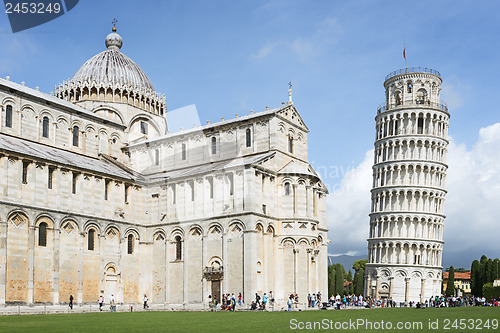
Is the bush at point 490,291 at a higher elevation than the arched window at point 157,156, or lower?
lower

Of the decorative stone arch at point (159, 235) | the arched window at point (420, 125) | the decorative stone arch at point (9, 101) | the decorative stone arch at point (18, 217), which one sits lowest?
the decorative stone arch at point (159, 235)

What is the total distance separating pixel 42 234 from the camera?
141 feet

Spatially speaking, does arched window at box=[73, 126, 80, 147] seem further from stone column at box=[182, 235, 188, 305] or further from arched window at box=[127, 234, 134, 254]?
stone column at box=[182, 235, 188, 305]

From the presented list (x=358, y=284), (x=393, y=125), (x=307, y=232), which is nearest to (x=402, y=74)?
(x=393, y=125)

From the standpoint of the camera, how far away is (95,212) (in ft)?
155

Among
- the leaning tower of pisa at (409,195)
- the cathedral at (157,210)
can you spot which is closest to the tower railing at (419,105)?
the leaning tower of pisa at (409,195)

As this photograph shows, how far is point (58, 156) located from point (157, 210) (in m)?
10.1

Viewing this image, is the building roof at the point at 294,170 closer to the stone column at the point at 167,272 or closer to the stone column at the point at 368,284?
the stone column at the point at 167,272

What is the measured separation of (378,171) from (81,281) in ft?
169

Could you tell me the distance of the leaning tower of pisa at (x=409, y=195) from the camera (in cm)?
7919

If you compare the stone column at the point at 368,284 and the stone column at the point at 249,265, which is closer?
the stone column at the point at 249,265

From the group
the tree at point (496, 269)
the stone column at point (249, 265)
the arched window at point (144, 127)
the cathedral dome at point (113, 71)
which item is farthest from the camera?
the tree at point (496, 269)

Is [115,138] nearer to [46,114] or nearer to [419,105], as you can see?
[46,114]

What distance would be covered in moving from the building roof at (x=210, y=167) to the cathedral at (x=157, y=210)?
0.62 ft
